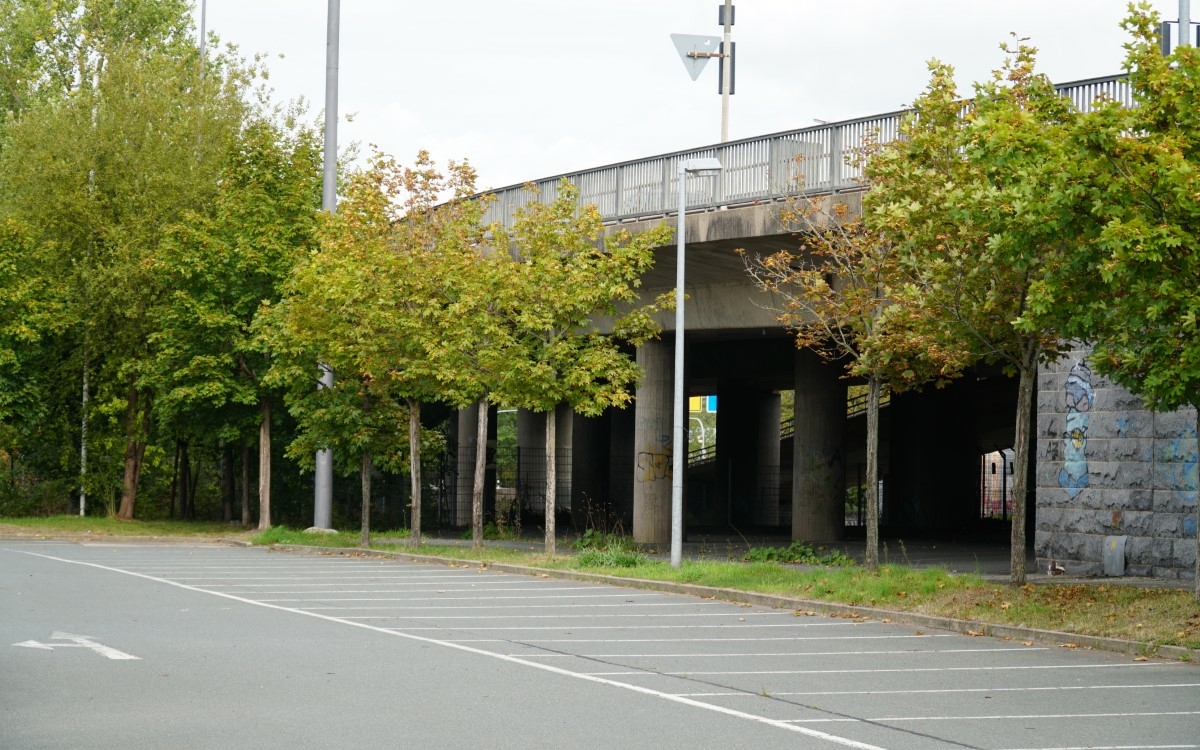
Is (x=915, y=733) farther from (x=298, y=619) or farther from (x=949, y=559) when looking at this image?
(x=949, y=559)

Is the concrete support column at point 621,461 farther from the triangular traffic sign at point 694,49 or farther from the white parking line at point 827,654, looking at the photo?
the white parking line at point 827,654

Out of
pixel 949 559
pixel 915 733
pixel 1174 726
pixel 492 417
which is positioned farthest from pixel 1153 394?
pixel 492 417

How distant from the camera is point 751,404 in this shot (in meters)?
51.8

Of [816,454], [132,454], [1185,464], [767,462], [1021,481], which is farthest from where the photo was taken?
[767,462]

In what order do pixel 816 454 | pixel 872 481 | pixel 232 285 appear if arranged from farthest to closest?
1. pixel 232 285
2. pixel 816 454
3. pixel 872 481

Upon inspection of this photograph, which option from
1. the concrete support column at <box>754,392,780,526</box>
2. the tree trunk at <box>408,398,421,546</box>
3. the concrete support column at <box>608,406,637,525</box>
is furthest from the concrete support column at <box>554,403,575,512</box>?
the tree trunk at <box>408,398,421,546</box>

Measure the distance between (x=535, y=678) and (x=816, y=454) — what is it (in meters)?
23.1

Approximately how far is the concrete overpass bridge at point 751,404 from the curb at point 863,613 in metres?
6.71

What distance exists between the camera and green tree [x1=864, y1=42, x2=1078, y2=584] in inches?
579

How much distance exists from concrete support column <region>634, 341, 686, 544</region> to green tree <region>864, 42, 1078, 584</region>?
42.5 ft

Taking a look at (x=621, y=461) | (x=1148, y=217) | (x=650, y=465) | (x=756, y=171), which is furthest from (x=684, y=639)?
(x=621, y=461)

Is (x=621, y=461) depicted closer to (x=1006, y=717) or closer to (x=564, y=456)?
(x=564, y=456)

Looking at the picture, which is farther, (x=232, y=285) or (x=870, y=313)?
(x=232, y=285)

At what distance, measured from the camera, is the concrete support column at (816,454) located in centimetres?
3350
